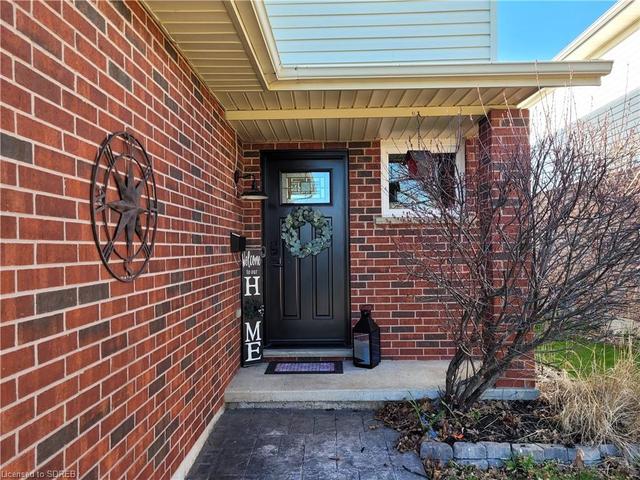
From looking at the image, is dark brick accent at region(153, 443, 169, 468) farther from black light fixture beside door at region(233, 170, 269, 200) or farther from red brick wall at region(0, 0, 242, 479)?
black light fixture beside door at region(233, 170, 269, 200)

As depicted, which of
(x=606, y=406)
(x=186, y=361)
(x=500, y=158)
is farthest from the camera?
(x=500, y=158)

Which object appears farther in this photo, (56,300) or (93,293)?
(93,293)

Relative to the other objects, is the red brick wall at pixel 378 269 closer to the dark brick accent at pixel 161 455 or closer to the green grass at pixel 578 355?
the green grass at pixel 578 355

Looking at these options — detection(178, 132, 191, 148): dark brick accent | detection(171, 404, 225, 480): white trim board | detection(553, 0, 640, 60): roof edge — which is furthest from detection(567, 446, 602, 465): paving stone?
detection(553, 0, 640, 60): roof edge

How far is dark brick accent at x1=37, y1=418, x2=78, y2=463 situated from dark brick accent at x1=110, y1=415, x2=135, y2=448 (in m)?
0.29

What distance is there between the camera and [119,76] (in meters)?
1.88

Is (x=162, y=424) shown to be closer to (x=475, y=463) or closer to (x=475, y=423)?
(x=475, y=463)

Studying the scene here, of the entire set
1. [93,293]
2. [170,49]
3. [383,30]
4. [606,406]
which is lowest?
[606,406]

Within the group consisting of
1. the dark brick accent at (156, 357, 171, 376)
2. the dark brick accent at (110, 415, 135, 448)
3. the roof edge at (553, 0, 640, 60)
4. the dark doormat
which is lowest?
the dark doormat

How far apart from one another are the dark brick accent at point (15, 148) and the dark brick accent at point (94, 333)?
66 centimetres

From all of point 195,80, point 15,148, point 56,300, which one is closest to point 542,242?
point 195,80

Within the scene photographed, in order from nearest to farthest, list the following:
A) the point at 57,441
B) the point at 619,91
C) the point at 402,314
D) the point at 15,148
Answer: the point at 15,148 → the point at 57,441 → the point at 402,314 → the point at 619,91

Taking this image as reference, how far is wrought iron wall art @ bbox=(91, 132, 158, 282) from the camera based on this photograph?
170cm

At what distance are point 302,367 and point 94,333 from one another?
2.77m
